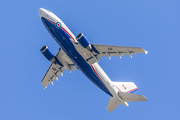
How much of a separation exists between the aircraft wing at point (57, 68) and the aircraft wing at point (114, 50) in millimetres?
6643

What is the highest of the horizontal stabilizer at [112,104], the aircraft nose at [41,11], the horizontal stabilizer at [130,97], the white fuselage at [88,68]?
the aircraft nose at [41,11]

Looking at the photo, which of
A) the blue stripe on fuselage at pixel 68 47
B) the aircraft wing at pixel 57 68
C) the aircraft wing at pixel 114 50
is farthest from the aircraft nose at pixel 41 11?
the aircraft wing at pixel 114 50

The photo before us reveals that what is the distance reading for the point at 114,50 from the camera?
27.5 metres

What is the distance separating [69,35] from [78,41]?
1819 mm

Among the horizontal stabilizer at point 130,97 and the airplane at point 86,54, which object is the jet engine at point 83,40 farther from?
the horizontal stabilizer at point 130,97

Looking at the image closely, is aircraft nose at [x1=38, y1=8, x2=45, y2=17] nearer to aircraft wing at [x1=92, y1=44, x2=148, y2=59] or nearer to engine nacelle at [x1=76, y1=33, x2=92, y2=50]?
engine nacelle at [x1=76, y1=33, x2=92, y2=50]

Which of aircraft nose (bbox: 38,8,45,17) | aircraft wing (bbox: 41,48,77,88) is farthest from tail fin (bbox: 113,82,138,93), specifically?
aircraft nose (bbox: 38,8,45,17)

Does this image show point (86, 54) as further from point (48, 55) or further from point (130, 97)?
point (130, 97)

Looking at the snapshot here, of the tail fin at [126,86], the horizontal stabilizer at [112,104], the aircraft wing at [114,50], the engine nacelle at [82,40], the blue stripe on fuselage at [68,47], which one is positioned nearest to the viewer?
the aircraft wing at [114,50]

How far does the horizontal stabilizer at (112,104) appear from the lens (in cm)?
3281

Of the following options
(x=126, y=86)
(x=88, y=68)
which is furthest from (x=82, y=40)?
(x=126, y=86)

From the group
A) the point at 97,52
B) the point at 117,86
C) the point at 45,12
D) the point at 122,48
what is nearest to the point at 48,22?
the point at 45,12

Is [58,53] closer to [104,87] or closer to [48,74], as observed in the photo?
[48,74]

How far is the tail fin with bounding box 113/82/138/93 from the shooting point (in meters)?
33.0
